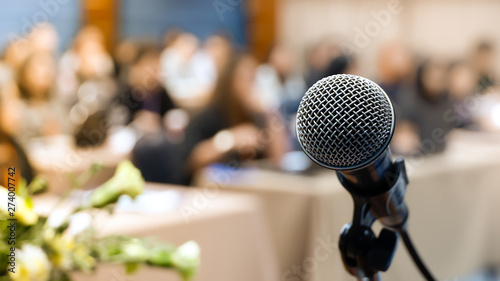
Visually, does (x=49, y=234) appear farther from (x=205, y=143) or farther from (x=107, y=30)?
(x=107, y=30)

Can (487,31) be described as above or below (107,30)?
below

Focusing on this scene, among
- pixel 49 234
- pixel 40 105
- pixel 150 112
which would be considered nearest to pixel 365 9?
pixel 150 112

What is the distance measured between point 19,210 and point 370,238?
1.28 feet

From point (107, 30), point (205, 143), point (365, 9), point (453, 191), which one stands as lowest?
point (453, 191)

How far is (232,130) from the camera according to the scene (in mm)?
3230

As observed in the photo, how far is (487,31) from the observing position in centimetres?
730

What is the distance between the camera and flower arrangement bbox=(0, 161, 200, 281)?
29.7 inches

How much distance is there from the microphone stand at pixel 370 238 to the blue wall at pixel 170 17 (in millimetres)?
6908

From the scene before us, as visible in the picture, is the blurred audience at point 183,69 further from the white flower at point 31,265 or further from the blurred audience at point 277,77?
the white flower at point 31,265

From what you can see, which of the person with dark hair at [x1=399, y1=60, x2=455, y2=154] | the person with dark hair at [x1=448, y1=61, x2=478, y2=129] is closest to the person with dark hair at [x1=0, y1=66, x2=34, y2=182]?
the person with dark hair at [x1=399, y1=60, x2=455, y2=154]

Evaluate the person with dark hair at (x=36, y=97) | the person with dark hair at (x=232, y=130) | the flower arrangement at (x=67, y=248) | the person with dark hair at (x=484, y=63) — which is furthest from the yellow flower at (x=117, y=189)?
the person with dark hair at (x=484, y=63)

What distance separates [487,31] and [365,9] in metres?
1.53

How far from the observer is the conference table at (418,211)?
7.32 feet

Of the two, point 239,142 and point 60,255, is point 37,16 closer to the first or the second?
point 239,142
